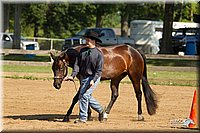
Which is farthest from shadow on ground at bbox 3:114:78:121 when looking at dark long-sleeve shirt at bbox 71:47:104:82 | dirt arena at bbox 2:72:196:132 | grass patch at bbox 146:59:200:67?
grass patch at bbox 146:59:200:67

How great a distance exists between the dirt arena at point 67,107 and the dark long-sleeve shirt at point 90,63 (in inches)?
40.5

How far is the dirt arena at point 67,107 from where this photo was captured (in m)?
10.8

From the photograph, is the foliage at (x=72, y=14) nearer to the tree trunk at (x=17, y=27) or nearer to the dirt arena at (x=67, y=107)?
the tree trunk at (x=17, y=27)

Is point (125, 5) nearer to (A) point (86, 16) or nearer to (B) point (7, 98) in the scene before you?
(A) point (86, 16)

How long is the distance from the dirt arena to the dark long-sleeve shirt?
1029mm

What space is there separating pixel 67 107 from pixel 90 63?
342 cm

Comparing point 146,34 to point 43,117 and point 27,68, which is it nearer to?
point 27,68

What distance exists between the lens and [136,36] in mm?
49844

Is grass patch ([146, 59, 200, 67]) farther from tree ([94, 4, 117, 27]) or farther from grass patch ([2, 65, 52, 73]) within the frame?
tree ([94, 4, 117, 27])

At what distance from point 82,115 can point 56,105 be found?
345 cm

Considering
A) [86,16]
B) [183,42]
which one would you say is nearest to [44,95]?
[183,42]

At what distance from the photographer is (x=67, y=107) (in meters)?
14.3

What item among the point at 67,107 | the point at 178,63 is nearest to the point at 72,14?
the point at 178,63

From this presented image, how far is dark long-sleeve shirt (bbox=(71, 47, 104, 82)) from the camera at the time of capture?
1112 cm
